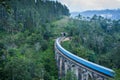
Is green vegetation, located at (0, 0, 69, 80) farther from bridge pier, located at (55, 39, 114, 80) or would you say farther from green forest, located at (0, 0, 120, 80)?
bridge pier, located at (55, 39, 114, 80)

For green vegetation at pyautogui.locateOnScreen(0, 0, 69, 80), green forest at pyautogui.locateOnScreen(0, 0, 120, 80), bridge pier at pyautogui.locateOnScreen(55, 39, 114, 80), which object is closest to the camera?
green vegetation at pyautogui.locateOnScreen(0, 0, 69, 80)

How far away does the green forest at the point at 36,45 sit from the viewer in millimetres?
28078

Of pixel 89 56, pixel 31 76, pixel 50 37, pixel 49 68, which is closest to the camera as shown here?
pixel 31 76

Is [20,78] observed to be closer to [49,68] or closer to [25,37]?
[49,68]

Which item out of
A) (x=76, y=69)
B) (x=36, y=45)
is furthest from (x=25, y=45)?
(x=76, y=69)

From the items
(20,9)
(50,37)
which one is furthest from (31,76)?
(20,9)

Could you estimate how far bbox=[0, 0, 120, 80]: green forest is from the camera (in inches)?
1105

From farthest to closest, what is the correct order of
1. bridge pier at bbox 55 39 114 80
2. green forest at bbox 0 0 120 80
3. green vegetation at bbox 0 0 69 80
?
green forest at bbox 0 0 120 80 < bridge pier at bbox 55 39 114 80 < green vegetation at bbox 0 0 69 80

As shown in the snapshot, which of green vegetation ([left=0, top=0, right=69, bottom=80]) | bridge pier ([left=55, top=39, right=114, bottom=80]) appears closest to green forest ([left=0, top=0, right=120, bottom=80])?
green vegetation ([left=0, top=0, right=69, bottom=80])

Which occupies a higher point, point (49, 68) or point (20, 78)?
point (20, 78)

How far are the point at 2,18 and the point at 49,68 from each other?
76.2 ft

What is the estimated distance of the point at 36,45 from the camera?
52469 millimetres

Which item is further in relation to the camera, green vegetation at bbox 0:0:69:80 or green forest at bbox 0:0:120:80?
green forest at bbox 0:0:120:80

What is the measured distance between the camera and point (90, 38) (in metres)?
60.7
